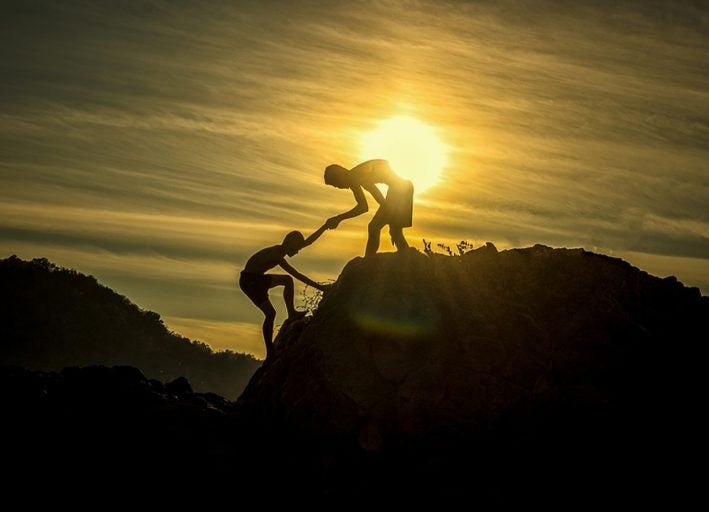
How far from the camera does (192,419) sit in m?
23.8

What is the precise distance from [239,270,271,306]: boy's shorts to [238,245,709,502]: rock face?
3.80ft

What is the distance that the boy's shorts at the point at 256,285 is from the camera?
25.2 metres

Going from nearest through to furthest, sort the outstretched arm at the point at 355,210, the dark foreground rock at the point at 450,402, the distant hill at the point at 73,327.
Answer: the dark foreground rock at the point at 450,402 < the outstretched arm at the point at 355,210 < the distant hill at the point at 73,327

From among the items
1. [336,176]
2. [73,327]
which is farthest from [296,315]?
[73,327]

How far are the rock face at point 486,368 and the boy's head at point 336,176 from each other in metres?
1.80

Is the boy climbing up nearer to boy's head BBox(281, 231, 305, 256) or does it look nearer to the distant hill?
boy's head BBox(281, 231, 305, 256)

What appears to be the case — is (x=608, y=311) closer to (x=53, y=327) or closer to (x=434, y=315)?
(x=434, y=315)

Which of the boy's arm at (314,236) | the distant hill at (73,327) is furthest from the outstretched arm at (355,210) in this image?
the distant hill at (73,327)

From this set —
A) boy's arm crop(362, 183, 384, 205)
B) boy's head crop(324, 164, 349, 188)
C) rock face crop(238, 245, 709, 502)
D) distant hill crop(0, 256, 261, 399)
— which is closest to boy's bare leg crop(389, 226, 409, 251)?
rock face crop(238, 245, 709, 502)

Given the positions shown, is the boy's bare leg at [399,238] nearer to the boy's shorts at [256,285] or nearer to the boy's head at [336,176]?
the boy's head at [336,176]

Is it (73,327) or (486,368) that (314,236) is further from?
(73,327)

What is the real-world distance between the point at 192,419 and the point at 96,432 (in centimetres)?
201

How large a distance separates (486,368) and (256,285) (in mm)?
5641

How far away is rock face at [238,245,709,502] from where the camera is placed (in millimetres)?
21719
